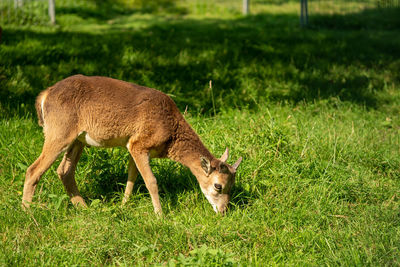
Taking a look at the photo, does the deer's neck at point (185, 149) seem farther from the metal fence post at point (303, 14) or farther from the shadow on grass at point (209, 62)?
the metal fence post at point (303, 14)

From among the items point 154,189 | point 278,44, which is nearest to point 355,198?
point 154,189

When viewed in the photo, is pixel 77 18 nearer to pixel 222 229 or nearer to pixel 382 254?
pixel 222 229

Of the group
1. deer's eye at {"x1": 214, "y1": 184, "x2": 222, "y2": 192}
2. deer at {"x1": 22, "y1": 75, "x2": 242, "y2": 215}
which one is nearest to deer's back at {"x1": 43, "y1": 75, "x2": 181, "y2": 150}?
deer at {"x1": 22, "y1": 75, "x2": 242, "y2": 215}

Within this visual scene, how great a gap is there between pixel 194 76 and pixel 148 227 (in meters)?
4.67

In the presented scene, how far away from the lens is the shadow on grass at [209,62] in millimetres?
8398

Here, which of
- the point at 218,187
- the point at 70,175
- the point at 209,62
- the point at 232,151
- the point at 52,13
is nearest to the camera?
the point at 218,187

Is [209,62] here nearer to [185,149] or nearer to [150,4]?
[185,149]

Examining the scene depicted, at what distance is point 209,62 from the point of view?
9.68 meters

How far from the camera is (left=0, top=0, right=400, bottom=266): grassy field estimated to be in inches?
183

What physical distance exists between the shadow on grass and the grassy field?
0.12 feet

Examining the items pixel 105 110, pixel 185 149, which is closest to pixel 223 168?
pixel 185 149

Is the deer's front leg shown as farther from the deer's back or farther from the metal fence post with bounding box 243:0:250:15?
the metal fence post with bounding box 243:0:250:15

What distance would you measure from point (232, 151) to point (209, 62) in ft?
12.1

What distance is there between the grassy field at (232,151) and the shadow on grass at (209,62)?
0.04 metres
